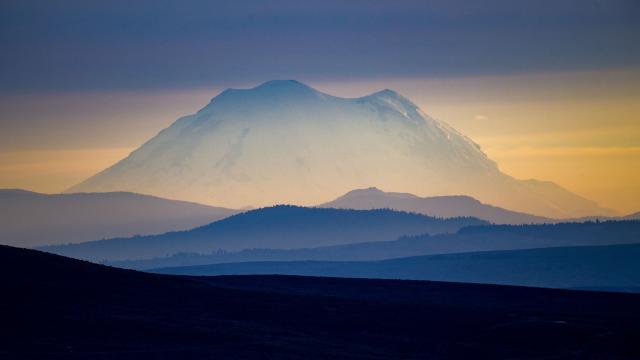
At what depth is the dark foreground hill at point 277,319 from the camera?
8719 cm

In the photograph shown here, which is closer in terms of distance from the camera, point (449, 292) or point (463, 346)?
point (463, 346)

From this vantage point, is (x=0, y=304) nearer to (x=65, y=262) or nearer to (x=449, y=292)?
(x=65, y=262)

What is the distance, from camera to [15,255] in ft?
359

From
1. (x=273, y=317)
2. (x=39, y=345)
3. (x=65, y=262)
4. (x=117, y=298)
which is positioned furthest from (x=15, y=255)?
(x=39, y=345)

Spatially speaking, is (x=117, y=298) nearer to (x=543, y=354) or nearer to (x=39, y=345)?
(x=39, y=345)

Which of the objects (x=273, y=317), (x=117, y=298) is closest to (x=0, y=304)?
(x=117, y=298)

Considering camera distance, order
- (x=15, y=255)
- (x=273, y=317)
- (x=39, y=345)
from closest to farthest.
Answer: (x=39, y=345) < (x=273, y=317) < (x=15, y=255)

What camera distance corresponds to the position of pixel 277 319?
99.7m

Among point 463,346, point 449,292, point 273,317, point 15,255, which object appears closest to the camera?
point 463,346

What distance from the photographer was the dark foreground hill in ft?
286

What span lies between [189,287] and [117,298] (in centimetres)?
865

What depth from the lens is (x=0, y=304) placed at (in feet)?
311

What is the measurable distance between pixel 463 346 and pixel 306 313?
1434 centimetres

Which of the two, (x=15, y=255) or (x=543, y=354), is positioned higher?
(x=15, y=255)
